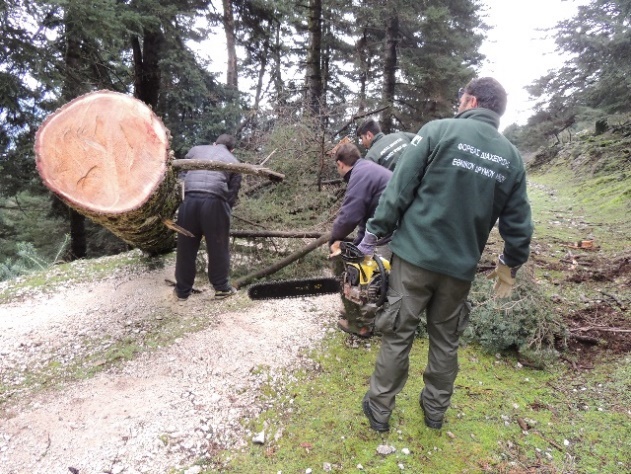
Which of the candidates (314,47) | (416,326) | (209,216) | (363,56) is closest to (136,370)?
(209,216)

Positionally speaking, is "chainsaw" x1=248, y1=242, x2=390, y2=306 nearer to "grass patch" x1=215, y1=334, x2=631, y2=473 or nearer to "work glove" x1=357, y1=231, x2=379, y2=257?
"work glove" x1=357, y1=231, x2=379, y2=257

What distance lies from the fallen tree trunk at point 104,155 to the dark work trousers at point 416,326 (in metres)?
1.88

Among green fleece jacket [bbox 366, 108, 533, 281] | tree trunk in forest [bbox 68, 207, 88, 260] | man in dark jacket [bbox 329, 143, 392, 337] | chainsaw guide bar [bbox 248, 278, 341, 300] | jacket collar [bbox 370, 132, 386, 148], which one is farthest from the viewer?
tree trunk in forest [bbox 68, 207, 88, 260]

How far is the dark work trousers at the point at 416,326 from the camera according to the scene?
7.23 feet

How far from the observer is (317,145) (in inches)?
193

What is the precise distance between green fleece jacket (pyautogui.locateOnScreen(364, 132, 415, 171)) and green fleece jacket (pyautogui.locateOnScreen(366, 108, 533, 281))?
128cm

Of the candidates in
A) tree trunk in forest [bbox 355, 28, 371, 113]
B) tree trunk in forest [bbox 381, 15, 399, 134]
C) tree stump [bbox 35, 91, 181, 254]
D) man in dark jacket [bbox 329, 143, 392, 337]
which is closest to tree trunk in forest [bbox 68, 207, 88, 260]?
tree stump [bbox 35, 91, 181, 254]

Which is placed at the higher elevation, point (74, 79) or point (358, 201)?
point (74, 79)

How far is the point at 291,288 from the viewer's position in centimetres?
395

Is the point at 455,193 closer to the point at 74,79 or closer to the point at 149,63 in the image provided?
the point at 74,79

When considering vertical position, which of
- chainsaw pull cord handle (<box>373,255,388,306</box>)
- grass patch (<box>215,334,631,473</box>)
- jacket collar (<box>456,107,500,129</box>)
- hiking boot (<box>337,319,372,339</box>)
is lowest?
grass patch (<box>215,334,631,473</box>)

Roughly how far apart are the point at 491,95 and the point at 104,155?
8.43 feet

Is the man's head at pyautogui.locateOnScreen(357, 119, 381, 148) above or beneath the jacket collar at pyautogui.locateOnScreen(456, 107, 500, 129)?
above

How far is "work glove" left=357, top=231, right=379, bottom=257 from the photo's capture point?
8.11 feet
